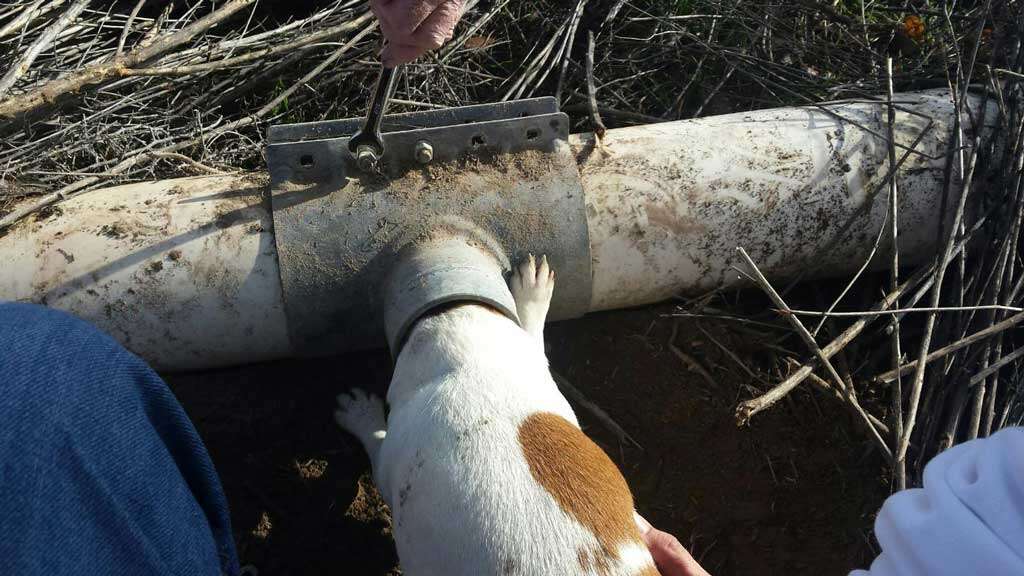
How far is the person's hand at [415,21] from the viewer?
161 centimetres

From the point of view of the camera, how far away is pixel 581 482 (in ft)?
5.82

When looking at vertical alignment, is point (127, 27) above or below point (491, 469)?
above

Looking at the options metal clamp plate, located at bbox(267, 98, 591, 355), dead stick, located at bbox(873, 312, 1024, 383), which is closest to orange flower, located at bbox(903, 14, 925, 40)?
dead stick, located at bbox(873, 312, 1024, 383)

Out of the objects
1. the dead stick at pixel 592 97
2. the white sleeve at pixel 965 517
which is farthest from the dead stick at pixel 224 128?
the white sleeve at pixel 965 517

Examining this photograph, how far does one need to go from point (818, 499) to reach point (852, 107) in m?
1.44

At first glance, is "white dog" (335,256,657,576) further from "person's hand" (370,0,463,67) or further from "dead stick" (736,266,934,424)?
"person's hand" (370,0,463,67)

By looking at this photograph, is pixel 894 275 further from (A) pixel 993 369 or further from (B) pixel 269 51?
(B) pixel 269 51

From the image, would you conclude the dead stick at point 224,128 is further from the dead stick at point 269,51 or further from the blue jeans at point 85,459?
the blue jeans at point 85,459

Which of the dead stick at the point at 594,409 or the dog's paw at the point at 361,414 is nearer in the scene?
the dog's paw at the point at 361,414

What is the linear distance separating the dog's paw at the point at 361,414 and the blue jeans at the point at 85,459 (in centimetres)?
83

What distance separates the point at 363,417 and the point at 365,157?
0.94 metres

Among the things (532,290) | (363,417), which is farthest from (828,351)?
(363,417)

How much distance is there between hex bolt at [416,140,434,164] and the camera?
2266 millimetres

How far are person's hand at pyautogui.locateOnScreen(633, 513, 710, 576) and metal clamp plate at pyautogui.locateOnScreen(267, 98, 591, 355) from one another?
834 mm
